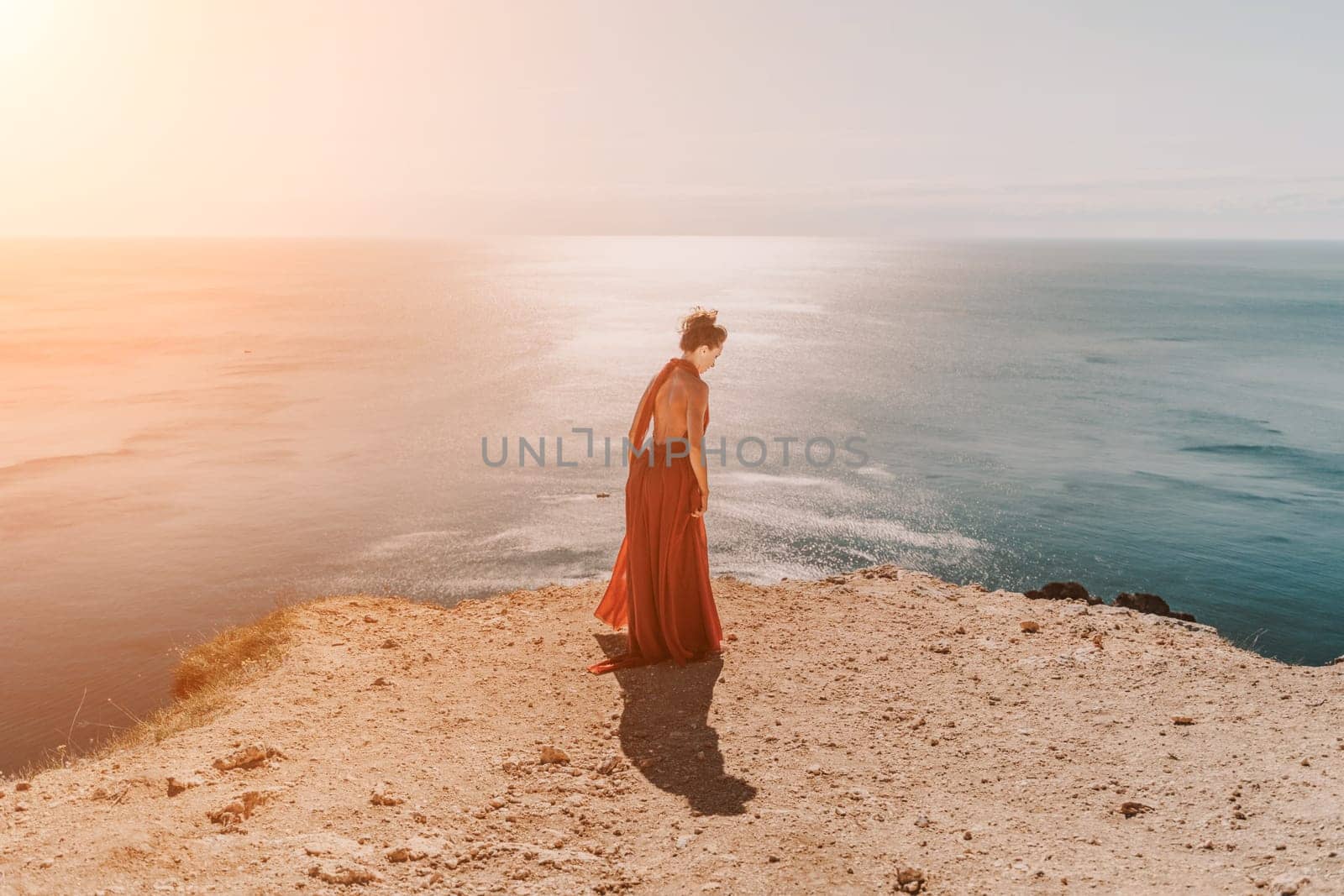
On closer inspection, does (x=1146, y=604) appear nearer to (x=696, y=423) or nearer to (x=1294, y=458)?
(x=696, y=423)

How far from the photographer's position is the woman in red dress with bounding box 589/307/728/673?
7.36 metres

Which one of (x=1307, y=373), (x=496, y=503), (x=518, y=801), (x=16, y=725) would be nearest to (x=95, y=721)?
(x=16, y=725)

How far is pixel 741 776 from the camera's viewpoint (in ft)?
19.6

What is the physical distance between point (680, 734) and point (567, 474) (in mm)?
19562

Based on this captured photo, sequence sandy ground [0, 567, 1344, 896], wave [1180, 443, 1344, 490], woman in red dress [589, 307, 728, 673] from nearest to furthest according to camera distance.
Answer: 1. sandy ground [0, 567, 1344, 896]
2. woman in red dress [589, 307, 728, 673]
3. wave [1180, 443, 1344, 490]

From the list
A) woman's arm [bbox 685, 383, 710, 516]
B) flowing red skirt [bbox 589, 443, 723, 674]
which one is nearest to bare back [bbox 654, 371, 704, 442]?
woman's arm [bbox 685, 383, 710, 516]

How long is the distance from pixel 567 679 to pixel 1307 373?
198 feet

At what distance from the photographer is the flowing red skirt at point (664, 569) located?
7676mm

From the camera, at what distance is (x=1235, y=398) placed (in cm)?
4450

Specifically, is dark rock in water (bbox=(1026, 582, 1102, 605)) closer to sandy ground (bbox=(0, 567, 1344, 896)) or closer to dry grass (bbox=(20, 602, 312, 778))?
sandy ground (bbox=(0, 567, 1344, 896))

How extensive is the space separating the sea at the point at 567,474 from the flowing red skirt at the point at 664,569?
24.6 feet

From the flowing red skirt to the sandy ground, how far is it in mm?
261

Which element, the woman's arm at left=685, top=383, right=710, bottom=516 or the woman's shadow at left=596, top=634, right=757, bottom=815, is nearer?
the woman's shadow at left=596, top=634, right=757, bottom=815

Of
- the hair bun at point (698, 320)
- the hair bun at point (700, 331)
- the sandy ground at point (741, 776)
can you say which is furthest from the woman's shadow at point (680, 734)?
the hair bun at point (698, 320)
